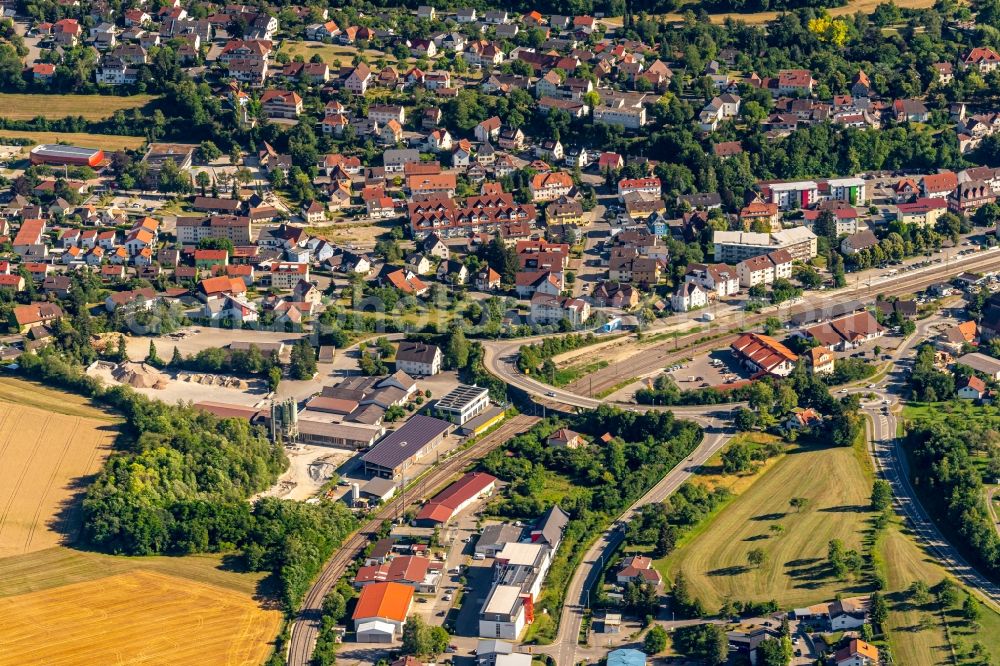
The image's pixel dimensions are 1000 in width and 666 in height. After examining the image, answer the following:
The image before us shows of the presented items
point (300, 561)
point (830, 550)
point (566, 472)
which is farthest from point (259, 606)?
point (830, 550)

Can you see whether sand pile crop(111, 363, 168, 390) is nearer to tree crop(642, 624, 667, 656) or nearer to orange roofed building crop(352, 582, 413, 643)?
orange roofed building crop(352, 582, 413, 643)

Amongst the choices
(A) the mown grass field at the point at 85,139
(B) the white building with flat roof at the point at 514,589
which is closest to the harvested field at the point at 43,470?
(B) the white building with flat roof at the point at 514,589

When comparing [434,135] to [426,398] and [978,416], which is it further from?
[978,416]

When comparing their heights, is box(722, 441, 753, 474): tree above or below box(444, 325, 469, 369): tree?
below

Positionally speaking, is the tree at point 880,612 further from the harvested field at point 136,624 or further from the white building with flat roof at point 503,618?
the harvested field at point 136,624

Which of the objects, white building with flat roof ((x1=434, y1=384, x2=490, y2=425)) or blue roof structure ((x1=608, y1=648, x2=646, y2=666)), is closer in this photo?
blue roof structure ((x1=608, y1=648, x2=646, y2=666))

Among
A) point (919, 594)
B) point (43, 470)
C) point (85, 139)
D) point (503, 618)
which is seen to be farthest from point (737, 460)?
point (85, 139)

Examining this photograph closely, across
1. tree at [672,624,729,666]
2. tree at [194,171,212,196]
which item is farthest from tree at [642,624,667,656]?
tree at [194,171,212,196]
